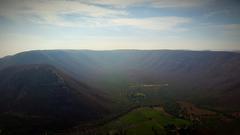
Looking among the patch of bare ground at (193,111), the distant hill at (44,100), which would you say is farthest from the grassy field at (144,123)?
the distant hill at (44,100)

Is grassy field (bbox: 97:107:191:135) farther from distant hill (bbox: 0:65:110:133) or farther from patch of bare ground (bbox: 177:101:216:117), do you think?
distant hill (bbox: 0:65:110:133)

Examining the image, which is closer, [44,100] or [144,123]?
[144,123]

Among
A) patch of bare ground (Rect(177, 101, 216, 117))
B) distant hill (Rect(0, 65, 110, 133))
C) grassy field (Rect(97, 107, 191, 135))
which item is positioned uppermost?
distant hill (Rect(0, 65, 110, 133))

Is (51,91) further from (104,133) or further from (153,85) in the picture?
(153,85)

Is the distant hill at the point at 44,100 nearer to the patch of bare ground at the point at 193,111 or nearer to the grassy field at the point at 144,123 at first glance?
the grassy field at the point at 144,123

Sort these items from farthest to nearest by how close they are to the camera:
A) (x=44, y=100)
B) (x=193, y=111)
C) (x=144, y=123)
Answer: (x=193, y=111) < (x=44, y=100) < (x=144, y=123)

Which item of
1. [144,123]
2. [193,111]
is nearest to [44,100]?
[144,123]

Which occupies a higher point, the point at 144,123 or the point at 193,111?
the point at 144,123

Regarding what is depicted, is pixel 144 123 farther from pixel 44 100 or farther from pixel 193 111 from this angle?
pixel 44 100

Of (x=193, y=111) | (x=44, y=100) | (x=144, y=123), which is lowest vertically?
(x=193, y=111)

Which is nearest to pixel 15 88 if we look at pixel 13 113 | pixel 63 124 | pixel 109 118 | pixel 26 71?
pixel 26 71

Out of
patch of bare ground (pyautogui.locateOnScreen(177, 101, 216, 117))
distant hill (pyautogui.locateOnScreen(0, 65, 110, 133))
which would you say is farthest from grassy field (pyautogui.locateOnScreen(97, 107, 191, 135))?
distant hill (pyautogui.locateOnScreen(0, 65, 110, 133))
